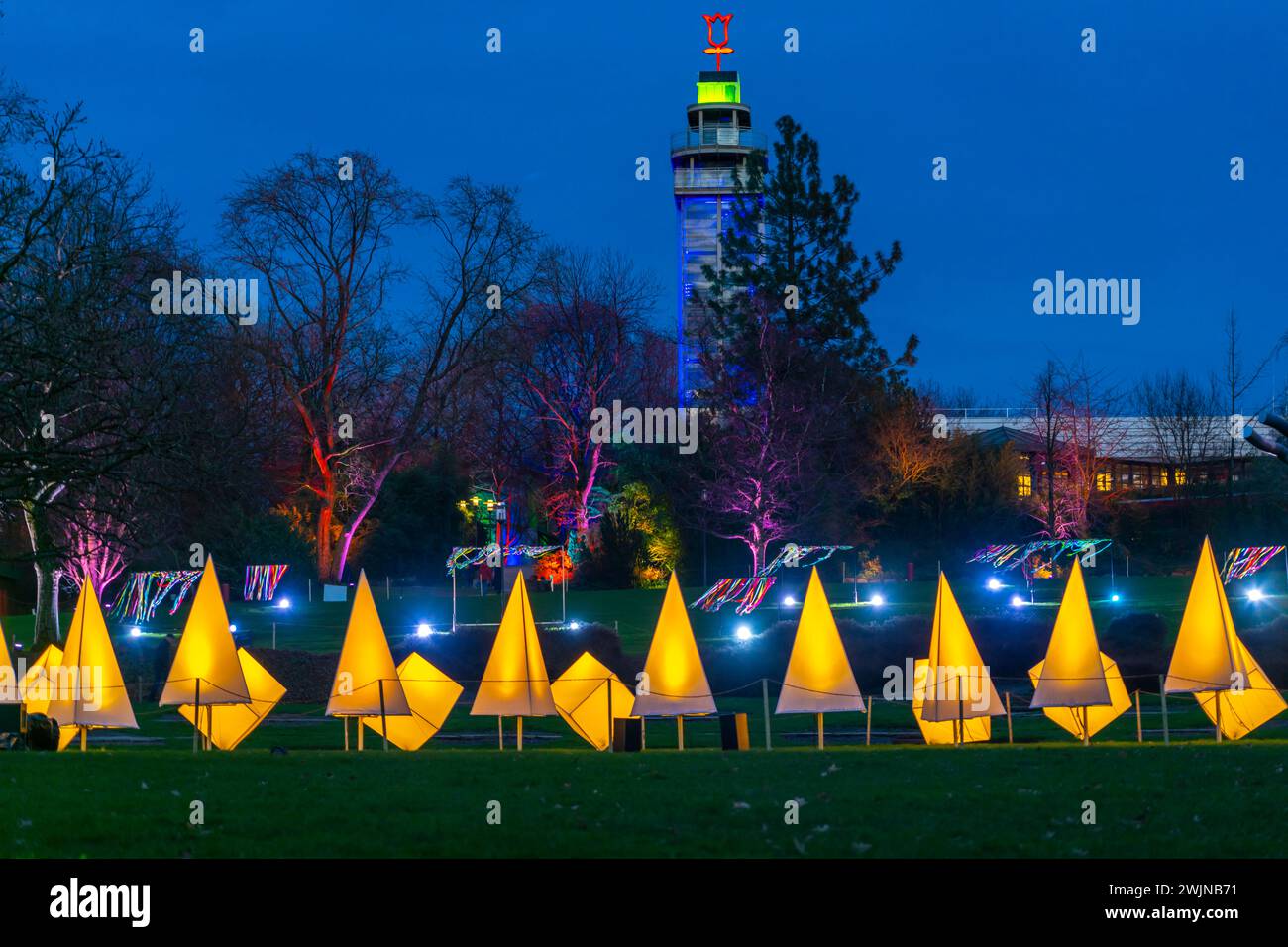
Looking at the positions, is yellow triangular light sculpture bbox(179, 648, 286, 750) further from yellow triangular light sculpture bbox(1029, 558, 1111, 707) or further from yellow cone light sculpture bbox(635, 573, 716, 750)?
yellow triangular light sculpture bbox(1029, 558, 1111, 707)

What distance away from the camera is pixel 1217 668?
2605 centimetres

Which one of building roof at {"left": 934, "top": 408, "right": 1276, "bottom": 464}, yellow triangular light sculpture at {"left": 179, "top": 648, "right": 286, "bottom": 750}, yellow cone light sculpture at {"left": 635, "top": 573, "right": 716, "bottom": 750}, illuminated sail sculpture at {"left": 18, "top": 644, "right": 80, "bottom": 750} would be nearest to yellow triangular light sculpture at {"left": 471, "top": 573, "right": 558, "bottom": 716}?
yellow cone light sculpture at {"left": 635, "top": 573, "right": 716, "bottom": 750}

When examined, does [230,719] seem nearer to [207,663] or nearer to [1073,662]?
[207,663]

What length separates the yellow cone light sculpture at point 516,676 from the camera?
26.8m

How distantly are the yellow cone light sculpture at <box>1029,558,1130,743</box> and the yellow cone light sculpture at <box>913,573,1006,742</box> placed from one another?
986 mm

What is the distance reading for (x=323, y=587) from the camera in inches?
2371

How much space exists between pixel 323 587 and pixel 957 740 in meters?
39.0

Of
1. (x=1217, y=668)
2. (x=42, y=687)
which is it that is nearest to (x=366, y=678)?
(x=42, y=687)

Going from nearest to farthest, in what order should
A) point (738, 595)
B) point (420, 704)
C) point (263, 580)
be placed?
point (420, 704), point (738, 595), point (263, 580)

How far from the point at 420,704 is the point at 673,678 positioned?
15.7 ft
